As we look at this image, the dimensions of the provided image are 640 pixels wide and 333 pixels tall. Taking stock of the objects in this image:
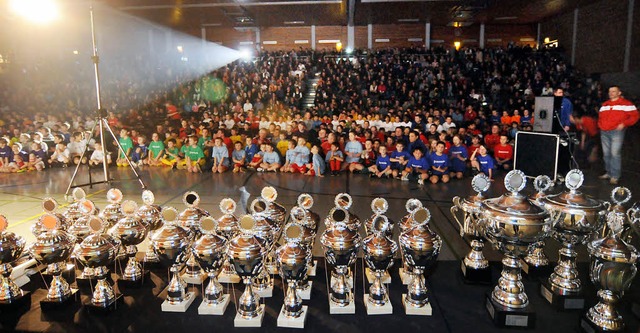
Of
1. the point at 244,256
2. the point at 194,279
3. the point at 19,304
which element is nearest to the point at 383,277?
the point at 244,256

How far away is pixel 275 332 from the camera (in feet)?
8.08

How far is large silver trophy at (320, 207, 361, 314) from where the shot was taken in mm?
2607

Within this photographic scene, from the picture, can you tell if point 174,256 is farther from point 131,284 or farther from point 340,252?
point 340,252

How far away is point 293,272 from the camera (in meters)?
2.54

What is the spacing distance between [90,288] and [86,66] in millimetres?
20602

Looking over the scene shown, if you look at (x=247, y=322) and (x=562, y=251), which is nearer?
(x=247, y=322)

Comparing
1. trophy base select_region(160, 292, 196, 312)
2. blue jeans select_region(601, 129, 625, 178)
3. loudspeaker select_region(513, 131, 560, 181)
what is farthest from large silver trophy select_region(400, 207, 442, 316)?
blue jeans select_region(601, 129, 625, 178)

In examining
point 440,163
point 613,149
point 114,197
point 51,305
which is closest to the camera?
point 51,305

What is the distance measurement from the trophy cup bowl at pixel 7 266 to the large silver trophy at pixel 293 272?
1683 millimetres

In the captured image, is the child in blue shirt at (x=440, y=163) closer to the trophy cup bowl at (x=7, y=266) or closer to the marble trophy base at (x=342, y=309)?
the marble trophy base at (x=342, y=309)

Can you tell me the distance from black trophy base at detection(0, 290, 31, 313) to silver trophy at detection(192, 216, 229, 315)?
113 centimetres

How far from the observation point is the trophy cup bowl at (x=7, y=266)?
269cm

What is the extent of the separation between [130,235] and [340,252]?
59.0 inches

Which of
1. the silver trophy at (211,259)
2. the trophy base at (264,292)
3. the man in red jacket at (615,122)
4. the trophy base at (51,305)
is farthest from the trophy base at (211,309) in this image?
the man in red jacket at (615,122)
